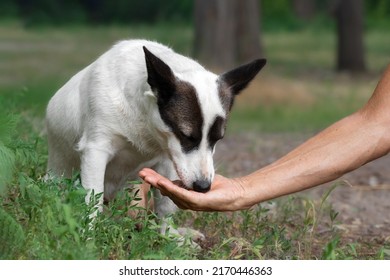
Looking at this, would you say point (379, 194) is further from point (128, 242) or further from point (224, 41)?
point (224, 41)

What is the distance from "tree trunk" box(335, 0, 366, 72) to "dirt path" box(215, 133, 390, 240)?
7.66 m

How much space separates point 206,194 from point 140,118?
0.85 metres

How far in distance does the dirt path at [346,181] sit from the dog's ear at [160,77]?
114 centimetres

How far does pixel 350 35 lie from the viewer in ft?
66.0

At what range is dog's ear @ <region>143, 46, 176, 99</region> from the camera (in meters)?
5.34

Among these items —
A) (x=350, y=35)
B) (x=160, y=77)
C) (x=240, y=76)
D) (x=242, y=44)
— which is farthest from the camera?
(x=350, y=35)

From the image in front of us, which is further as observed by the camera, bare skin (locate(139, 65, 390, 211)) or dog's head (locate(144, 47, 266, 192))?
dog's head (locate(144, 47, 266, 192))

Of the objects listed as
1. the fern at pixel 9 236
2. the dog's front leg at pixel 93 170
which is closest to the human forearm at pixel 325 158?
the dog's front leg at pixel 93 170

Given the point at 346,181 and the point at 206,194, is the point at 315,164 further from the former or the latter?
the point at 206,194

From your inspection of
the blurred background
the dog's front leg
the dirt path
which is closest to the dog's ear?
the dog's front leg

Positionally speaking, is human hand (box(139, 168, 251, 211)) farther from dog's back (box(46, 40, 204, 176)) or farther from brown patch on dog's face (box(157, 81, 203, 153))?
dog's back (box(46, 40, 204, 176))

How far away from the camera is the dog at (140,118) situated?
17.4 feet

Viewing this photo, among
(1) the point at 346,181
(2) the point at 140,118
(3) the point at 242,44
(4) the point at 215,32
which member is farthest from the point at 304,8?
(2) the point at 140,118

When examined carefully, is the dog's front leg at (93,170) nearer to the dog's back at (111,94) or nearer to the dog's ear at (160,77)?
the dog's back at (111,94)
